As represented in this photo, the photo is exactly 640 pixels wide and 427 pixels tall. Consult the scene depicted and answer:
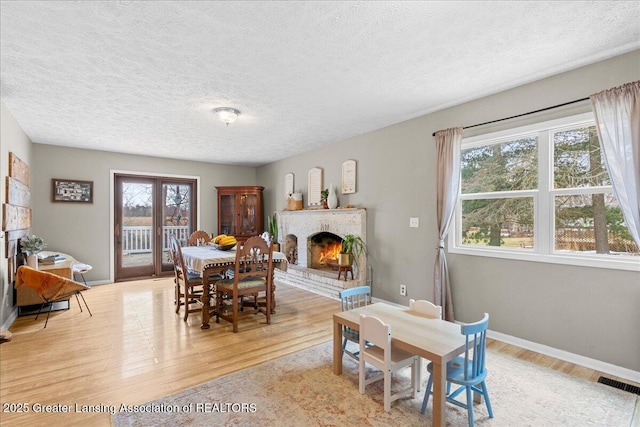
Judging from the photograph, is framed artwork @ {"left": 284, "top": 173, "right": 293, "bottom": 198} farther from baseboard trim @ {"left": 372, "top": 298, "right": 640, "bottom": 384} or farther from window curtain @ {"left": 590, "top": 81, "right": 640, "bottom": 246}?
window curtain @ {"left": 590, "top": 81, "right": 640, "bottom": 246}

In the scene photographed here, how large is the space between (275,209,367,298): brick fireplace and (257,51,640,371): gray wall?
23cm

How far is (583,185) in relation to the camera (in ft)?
8.66

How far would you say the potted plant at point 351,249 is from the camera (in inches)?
177

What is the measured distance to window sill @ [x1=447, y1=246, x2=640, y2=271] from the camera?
236 centimetres

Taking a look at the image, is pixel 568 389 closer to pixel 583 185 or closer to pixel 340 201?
pixel 583 185

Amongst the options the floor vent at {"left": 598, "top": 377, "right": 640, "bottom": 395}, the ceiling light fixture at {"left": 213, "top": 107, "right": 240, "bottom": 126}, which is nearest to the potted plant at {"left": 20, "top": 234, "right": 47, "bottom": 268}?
the ceiling light fixture at {"left": 213, "top": 107, "right": 240, "bottom": 126}

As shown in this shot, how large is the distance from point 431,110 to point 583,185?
1.70 metres

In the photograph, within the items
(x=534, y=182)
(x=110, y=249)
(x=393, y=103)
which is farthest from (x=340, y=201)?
(x=110, y=249)

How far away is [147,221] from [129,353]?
4076 mm

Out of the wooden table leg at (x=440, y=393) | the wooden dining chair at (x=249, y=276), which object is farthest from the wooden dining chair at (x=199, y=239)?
the wooden table leg at (x=440, y=393)

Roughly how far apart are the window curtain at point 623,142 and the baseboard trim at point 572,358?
1.00 meters

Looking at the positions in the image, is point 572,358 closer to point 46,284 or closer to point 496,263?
point 496,263

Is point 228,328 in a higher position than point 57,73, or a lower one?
lower

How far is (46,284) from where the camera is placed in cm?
338
